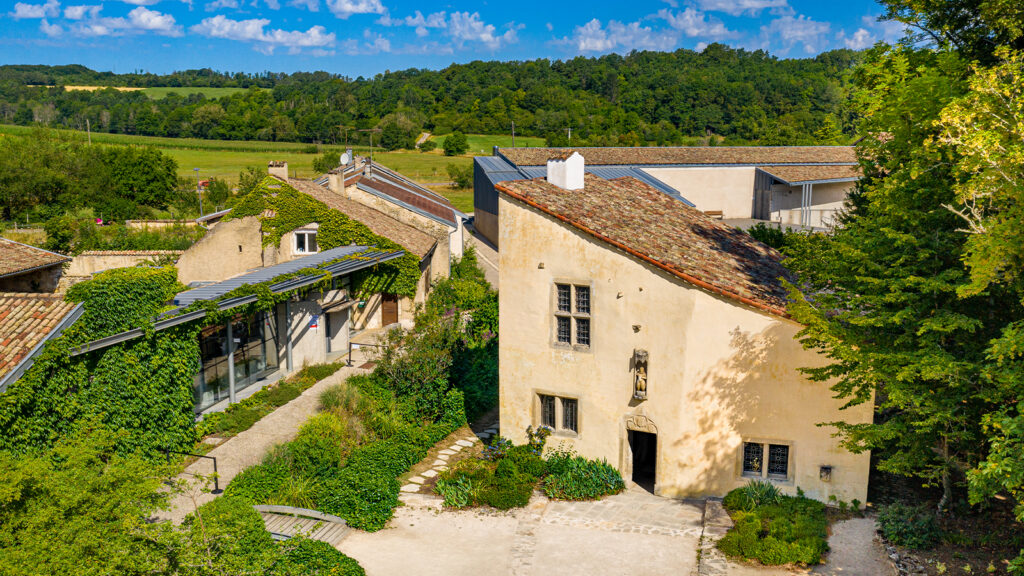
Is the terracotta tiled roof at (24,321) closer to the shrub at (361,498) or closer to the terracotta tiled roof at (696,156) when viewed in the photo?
the shrub at (361,498)

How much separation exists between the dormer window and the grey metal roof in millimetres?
1004

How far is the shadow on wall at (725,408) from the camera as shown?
17531 mm

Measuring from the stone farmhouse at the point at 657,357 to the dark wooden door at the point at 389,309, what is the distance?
16.2 meters

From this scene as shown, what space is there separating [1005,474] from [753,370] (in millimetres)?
6253

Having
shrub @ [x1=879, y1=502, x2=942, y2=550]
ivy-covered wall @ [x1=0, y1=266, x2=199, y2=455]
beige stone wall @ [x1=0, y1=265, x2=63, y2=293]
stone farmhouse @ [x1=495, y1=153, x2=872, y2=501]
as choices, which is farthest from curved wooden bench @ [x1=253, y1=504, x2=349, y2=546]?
beige stone wall @ [x1=0, y1=265, x2=63, y2=293]

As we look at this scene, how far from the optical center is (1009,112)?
13.0 meters

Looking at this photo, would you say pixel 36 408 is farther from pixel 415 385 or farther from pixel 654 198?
pixel 654 198

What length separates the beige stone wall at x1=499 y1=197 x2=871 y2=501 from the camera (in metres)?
17.5

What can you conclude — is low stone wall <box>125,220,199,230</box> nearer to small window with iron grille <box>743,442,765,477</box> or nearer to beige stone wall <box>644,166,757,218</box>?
beige stone wall <box>644,166,757,218</box>

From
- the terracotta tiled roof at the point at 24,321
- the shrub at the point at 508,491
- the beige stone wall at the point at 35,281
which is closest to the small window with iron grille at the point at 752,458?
the shrub at the point at 508,491

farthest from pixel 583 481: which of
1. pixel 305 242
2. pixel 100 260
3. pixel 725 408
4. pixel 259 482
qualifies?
pixel 100 260

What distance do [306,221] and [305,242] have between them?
1.10m

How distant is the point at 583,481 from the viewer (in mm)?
18656

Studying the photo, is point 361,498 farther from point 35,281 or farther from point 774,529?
point 35,281
